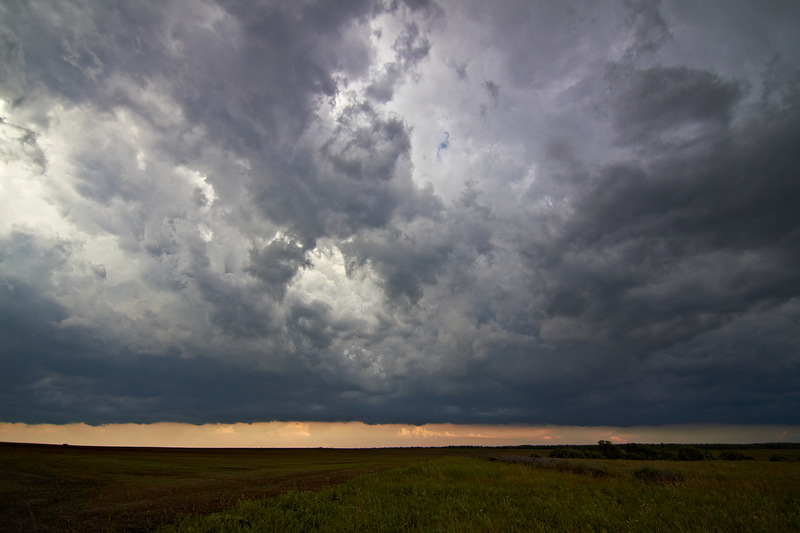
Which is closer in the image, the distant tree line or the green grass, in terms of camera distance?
the green grass

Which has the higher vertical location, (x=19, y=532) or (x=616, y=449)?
(x=19, y=532)

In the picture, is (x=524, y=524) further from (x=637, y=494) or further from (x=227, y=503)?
(x=227, y=503)

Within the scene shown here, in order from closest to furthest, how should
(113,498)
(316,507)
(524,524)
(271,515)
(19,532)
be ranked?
(524,524), (19,532), (271,515), (316,507), (113,498)

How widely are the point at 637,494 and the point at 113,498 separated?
29889 mm

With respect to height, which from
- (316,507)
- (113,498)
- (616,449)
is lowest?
(616,449)

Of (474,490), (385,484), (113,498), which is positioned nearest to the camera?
(474,490)

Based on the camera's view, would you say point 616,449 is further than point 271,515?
Yes

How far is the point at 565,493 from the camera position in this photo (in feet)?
60.5

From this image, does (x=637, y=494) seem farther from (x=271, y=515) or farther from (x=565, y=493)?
(x=271, y=515)

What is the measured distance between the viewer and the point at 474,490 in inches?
778

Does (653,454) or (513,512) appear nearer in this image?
(513,512)

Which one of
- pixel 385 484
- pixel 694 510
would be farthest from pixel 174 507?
pixel 694 510

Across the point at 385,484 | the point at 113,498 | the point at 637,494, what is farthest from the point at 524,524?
the point at 113,498

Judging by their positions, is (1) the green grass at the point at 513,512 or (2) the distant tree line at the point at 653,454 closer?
(1) the green grass at the point at 513,512
